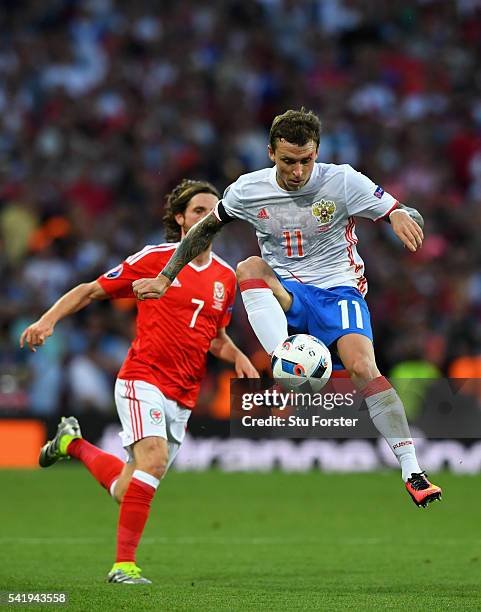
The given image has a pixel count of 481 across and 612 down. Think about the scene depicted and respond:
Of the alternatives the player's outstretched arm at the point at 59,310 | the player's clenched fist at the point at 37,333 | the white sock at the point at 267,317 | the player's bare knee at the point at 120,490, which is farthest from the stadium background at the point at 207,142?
the white sock at the point at 267,317

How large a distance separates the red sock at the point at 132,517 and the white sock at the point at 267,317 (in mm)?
1396

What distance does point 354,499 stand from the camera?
13633 mm

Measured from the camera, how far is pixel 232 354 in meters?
9.09

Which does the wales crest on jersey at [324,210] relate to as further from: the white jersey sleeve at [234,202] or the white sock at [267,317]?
the white sock at [267,317]

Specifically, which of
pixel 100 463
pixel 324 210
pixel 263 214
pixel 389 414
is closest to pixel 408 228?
pixel 324 210

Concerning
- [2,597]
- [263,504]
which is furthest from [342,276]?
[263,504]

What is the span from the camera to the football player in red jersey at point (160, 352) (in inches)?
333

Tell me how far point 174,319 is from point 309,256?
1.44 meters

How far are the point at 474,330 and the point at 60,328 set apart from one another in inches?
205

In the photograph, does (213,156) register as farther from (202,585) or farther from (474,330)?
(202,585)

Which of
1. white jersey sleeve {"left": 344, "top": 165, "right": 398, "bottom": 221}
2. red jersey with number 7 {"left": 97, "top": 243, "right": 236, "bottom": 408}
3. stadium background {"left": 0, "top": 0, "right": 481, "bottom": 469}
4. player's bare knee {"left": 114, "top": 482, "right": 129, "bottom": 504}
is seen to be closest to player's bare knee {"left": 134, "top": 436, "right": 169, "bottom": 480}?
player's bare knee {"left": 114, "top": 482, "right": 129, "bottom": 504}

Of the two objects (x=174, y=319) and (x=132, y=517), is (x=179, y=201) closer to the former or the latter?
(x=174, y=319)

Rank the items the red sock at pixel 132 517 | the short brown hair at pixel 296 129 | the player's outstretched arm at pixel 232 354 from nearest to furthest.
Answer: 1. the short brown hair at pixel 296 129
2. the red sock at pixel 132 517
3. the player's outstretched arm at pixel 232 354

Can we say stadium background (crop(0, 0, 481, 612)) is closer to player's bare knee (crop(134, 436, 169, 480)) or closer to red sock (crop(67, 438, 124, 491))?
red sock (crop(67, 438, 124, 491))
